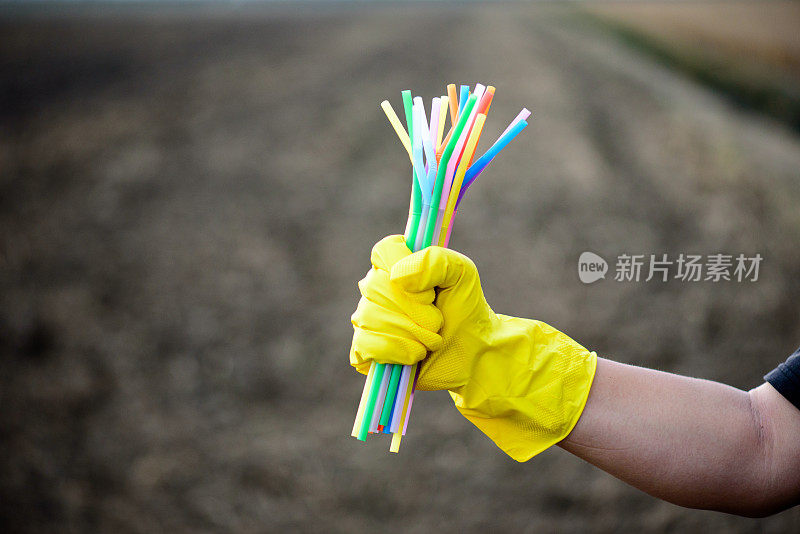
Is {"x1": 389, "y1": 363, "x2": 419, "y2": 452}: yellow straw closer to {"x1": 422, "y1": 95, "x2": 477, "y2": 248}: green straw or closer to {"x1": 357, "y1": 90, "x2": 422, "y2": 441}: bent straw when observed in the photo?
{"x1": 357, "y1": 90, "x2": 422, "y2": 441}: bent straw

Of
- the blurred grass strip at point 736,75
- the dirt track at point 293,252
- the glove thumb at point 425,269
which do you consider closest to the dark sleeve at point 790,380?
the glove thumb at point 425,269

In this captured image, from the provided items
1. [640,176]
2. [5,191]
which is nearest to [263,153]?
[5,191]

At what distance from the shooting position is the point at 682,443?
1114 mm

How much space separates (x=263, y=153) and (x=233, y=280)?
131 centimetres

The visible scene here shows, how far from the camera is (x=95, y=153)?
4895 millimetres

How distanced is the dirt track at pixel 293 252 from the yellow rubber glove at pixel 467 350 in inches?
89.4

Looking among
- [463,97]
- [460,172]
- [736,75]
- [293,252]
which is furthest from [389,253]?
[736,75]

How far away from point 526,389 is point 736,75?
254 inches

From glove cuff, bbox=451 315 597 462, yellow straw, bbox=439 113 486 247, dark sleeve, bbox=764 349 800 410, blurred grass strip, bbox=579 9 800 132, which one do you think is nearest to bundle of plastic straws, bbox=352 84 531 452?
yellow straw, bbox=439 113 486 247

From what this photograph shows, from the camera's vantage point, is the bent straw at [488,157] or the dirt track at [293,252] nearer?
the bent straw at [488,157]

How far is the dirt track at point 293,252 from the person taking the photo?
11.0 ft

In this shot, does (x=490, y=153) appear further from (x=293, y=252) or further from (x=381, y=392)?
(x=293, y=252)

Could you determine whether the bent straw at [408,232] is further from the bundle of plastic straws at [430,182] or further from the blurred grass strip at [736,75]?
the blurred grass strip at [736,75]

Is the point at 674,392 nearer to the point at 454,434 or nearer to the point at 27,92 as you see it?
the point at 454,434
